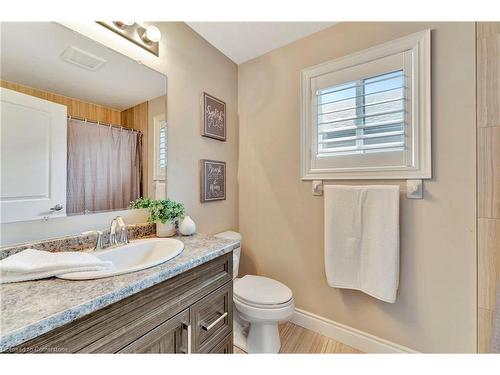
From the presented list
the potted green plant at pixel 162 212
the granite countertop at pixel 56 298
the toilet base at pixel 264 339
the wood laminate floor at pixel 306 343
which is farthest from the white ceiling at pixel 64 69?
the wood laminate floor at pixel 306 343

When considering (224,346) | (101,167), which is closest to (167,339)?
(224,346)

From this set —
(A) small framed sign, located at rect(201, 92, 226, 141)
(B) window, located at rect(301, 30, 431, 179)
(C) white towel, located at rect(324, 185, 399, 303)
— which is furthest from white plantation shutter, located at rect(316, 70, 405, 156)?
(A) small framed sign, located at rect(201, 92, 226, 141)

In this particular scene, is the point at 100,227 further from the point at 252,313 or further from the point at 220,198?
the point at 252,313

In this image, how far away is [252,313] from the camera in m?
1.34

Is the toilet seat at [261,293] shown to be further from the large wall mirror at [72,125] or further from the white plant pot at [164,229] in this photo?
the large wall mirror at [72,125]

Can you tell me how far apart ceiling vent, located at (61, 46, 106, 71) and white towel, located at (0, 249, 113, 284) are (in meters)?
0.88

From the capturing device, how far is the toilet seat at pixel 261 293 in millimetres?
1332

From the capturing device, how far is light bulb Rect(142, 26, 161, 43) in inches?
48.7

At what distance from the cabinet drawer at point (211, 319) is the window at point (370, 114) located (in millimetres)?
1037

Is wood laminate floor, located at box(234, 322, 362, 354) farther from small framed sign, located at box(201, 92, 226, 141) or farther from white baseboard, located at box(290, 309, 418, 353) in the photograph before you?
small framed sign, located at box(201, 92, 226, 141)

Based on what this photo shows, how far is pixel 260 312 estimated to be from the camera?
51.9 inches

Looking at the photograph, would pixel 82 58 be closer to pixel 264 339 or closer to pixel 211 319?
Result: pixel 211 319

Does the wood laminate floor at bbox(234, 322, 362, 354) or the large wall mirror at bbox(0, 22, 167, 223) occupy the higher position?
the large wall mirror at bbox(0, 22, 167, 223)

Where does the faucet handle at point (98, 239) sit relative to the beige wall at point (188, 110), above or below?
below
